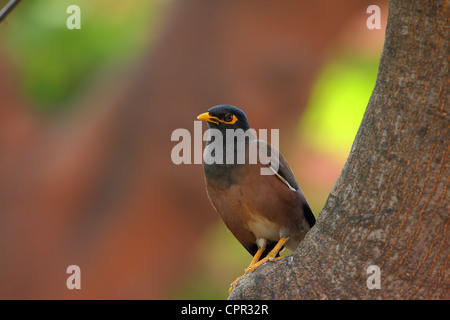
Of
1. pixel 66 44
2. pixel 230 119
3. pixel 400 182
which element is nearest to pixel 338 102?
pixel 66 44

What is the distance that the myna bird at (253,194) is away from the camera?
2557mm

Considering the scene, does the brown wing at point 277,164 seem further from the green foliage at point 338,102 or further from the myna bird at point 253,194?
the green foliage at point 338,102

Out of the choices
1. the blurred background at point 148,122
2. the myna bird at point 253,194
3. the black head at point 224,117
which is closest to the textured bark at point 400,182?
the myna bird at point 253,194

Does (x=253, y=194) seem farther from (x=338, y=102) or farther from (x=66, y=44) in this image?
(x=66, y=44)

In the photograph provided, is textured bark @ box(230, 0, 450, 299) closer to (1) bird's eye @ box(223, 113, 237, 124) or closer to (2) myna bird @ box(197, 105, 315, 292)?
(2) myna bird @ box(197, 105, 315, 292)

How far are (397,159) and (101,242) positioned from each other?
435 cm

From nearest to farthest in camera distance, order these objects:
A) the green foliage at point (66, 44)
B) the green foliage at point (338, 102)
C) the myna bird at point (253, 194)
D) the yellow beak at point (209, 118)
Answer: the myna bird at point (253, 194) < the yellow beak at point (209, 118) < the green foliage at point (338, 102) < the green foliage at point (66, 44)

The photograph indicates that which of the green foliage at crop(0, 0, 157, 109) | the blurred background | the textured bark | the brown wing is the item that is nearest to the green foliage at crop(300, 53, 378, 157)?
the blurred background

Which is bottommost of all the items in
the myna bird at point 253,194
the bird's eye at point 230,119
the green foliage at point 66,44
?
the myna bird at point 253,194

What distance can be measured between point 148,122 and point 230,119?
3.07 metres

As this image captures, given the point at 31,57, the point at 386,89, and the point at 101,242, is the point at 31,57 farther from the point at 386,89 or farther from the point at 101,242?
the point at 386,89

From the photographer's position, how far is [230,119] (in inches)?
108

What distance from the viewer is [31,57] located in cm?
634

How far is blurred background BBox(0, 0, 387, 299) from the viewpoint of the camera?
5770 millimetres
